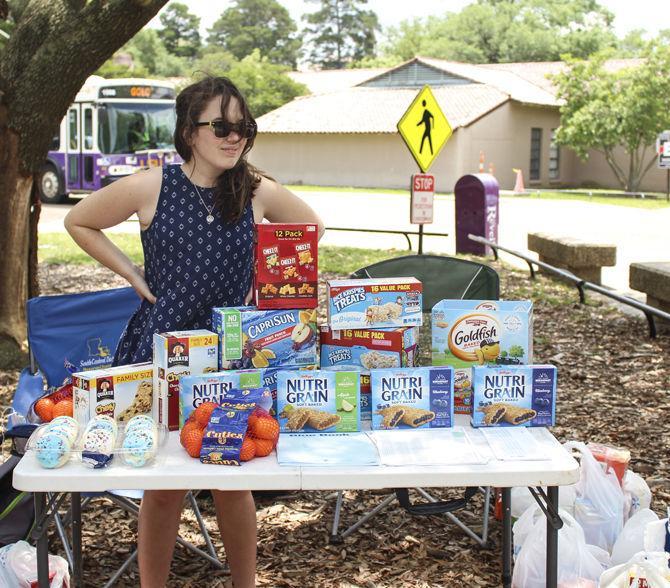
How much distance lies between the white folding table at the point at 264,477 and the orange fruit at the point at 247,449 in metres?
0.02

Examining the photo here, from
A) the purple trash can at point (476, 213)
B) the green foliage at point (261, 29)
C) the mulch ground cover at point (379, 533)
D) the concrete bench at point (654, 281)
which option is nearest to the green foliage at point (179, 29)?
the green foliage at point (261, 29)

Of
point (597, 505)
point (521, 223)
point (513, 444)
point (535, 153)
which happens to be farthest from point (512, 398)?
point (535, 153)

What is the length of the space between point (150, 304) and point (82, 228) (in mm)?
376

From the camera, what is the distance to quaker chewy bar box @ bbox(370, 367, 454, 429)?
2811 millimetres

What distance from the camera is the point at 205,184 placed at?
3.26 metres

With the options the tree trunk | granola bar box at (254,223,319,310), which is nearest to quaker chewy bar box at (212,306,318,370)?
granola bar box at (254,223,319,310)

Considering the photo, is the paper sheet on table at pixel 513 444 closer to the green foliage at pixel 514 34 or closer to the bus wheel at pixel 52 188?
the bus wheel at pixel 52 188

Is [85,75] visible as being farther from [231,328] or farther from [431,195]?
[431,195]

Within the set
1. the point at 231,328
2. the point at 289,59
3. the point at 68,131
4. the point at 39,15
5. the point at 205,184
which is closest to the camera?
the point at 231,328

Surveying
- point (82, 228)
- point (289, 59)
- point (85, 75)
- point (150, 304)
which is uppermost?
point (289, 59)

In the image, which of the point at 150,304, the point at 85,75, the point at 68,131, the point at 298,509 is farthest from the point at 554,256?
the point at 68,131

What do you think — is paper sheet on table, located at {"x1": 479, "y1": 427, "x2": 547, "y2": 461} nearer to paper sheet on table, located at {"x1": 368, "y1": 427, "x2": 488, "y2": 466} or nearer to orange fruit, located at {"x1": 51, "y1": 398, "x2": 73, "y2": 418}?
paper sheet on table, located at {"x1": 368, "y1": 427, "x2": 488, "y2": 466}

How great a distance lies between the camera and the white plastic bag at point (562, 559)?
10.5 ft

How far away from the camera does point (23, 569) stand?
3.03 metres
